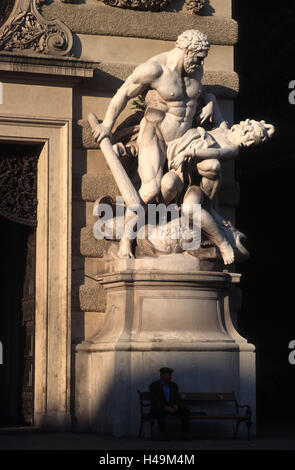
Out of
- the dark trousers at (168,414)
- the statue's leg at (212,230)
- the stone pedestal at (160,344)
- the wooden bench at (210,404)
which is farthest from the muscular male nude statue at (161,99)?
the dark trousers at (168,414)

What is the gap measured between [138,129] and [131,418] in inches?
156

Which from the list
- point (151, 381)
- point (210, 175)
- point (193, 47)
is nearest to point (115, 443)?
point (151, 381)

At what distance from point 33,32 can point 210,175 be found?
3.14 meters

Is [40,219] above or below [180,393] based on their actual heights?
above

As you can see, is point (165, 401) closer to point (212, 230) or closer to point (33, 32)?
point (212, 230)

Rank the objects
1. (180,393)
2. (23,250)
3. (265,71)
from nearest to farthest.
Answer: (180,393), (23,250), (265,71)

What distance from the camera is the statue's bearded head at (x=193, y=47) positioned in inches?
597

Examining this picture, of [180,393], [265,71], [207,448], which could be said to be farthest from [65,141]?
[265,71]

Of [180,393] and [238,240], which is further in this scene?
[238,240]

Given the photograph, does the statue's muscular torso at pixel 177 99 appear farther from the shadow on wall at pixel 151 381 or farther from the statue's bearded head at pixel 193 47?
the shadow on wall at pixel 151 381

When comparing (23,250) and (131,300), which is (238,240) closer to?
(131,300)

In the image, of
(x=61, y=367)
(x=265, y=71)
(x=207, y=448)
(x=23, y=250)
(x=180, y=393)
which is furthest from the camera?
(x=265, y=71)

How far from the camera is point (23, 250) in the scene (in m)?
18.2

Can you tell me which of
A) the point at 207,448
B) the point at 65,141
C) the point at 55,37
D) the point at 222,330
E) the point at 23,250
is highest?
the point at 55,37
